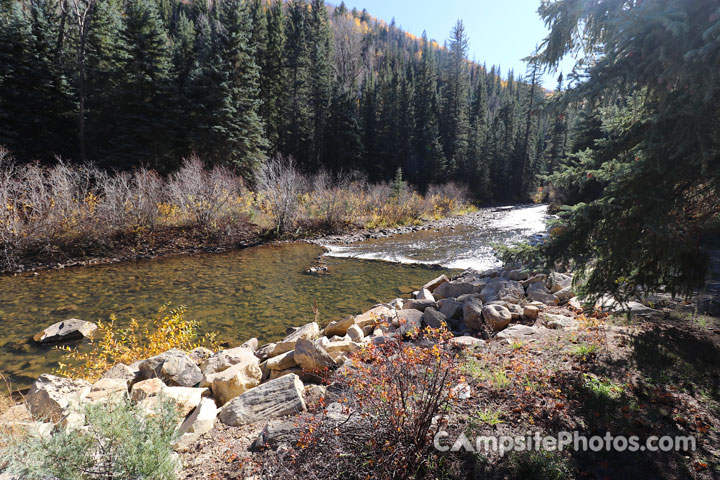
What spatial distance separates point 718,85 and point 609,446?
2.91 meters

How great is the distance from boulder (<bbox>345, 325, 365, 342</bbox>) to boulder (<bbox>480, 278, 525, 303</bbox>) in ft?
8.50

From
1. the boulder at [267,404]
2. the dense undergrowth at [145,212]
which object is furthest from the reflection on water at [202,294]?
the boulder at [267,404]

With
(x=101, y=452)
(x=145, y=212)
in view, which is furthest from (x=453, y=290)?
(x=145, y=212)

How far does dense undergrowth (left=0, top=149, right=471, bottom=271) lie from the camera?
1128 centimetres

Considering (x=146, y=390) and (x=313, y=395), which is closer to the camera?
(x=313, y=395)

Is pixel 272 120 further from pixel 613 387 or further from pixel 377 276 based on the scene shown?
pixel 613 387

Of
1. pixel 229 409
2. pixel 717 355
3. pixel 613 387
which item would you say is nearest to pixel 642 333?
pixel 717 355

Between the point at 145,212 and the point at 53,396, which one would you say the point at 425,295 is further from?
the point at 145,212

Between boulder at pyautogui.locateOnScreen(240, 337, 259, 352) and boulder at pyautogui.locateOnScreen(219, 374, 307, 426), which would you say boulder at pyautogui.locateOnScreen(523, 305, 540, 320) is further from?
boulder at pyautogui.locateOnScreen(240, 337, 259, 352)

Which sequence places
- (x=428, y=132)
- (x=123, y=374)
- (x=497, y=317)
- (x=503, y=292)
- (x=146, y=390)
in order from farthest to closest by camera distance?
(x=428, y=132) → (x=503, y=292) → (x=497, y=317) → (x=123, y=374) → (x=146, y=390)

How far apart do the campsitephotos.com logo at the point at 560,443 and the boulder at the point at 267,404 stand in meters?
1.44

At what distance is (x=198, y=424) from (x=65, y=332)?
512cm

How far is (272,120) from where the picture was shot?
98.7 feet

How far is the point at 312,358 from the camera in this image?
418 cm
